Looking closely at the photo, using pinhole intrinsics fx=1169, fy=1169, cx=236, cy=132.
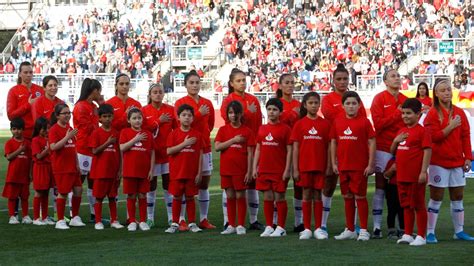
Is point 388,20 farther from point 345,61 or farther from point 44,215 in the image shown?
point 44,215

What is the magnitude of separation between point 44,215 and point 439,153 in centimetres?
519

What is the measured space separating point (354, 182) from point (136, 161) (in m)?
2.80

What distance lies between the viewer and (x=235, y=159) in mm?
13500

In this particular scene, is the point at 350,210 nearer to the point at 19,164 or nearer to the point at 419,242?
the point at 419,242

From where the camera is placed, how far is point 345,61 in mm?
40562

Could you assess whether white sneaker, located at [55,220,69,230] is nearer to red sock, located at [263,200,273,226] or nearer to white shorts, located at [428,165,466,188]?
red sock, located at [263,200,273,226]

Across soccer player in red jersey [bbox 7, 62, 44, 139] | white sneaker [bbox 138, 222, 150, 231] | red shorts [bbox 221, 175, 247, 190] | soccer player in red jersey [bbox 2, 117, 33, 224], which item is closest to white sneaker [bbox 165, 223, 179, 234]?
white sneaker [bbox 138, 222, 150, 231]

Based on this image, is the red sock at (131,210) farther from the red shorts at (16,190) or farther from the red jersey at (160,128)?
the red shorts at (16,190)

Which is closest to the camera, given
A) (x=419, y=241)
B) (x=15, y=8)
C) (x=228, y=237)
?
(x=419, y=241)

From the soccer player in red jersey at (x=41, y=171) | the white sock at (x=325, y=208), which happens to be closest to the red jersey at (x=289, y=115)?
the white sock at (x=325, y=208)

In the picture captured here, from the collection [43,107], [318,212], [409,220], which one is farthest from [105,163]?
[409,220]

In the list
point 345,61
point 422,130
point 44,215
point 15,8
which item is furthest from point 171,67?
point 422,130

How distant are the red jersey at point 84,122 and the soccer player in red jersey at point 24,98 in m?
1.03

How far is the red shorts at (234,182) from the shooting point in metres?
13.4
